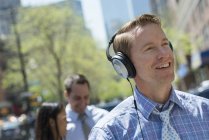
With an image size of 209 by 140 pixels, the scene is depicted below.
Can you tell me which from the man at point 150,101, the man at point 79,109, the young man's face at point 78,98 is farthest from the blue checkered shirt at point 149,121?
the young man's face at point 78,98

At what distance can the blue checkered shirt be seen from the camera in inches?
93.9

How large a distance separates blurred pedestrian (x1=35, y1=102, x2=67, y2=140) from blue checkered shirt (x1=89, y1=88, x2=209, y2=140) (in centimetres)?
208

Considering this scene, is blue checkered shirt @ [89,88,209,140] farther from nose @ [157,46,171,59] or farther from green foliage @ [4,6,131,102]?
green foliage @ [4,6,131,102]

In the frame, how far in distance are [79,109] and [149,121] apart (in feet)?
9.56

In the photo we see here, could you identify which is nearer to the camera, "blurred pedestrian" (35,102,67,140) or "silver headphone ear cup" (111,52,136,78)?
"silver headphone ear cup" (111,52,136,78)

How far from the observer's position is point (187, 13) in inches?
2128

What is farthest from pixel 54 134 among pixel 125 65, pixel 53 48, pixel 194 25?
pixel 194 25

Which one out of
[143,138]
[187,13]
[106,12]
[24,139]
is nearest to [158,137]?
[143,138]

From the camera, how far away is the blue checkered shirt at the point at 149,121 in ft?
7.82

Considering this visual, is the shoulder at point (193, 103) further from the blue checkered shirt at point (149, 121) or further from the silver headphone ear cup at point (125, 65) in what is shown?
the silver headphone ear cup at point (125, 65)

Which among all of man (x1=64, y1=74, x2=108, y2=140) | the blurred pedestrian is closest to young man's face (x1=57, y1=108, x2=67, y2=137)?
the blurred pedestrian

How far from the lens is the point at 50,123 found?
4.57 metres

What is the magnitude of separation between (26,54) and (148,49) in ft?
140

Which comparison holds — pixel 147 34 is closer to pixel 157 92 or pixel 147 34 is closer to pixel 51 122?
pixel 157 92
